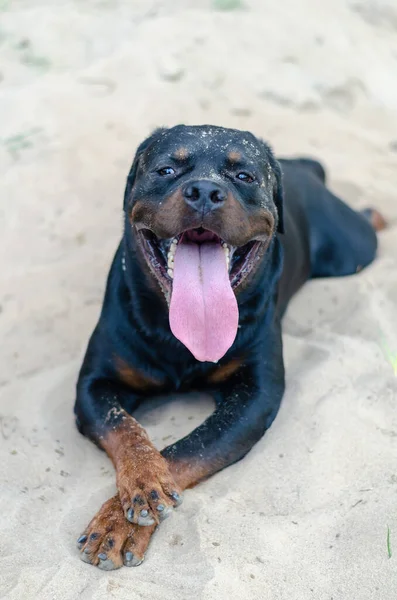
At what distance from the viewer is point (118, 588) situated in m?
2.54

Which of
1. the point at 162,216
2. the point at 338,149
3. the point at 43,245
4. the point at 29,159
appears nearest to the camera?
the point at 162,216

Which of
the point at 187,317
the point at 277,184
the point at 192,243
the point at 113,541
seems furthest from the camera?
the point at 277,184

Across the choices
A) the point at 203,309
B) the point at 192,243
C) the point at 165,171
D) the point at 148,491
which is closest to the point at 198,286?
the point at 203,309

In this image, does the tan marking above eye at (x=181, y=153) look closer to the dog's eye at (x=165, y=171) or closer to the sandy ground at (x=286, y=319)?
the dog's eye at (x=165, y=171)

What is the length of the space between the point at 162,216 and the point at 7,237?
2.19 m

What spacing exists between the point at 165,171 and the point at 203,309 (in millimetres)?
684

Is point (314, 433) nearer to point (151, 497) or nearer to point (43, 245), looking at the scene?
point (151, 497)

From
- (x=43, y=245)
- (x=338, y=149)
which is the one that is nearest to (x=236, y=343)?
(x=43, y=245)

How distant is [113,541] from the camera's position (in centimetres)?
271

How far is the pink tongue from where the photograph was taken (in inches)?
127

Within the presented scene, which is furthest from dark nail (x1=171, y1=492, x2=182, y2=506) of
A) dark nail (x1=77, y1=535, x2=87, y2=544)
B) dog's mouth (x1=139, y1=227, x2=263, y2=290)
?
dog's mouth (x1=139, y1=227, x2=263, y2=290)

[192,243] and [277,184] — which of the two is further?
[277,184]

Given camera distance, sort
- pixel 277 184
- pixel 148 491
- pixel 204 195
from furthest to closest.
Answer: pixel 277 184 < pixel 204 195 < pixel 148 491

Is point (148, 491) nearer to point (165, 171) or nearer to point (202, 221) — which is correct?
point (202, 221)
